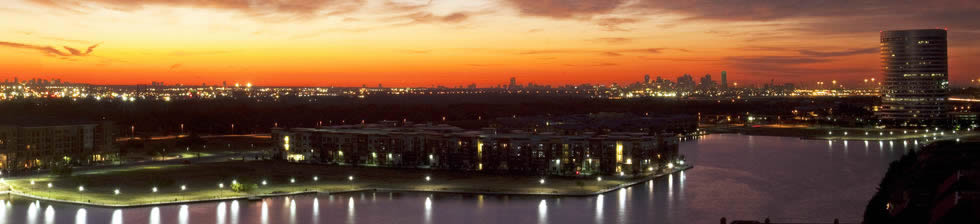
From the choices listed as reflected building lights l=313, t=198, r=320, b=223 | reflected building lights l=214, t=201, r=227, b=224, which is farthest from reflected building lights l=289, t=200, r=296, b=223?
reflected building lights l=214, t=201, r=227, b=224

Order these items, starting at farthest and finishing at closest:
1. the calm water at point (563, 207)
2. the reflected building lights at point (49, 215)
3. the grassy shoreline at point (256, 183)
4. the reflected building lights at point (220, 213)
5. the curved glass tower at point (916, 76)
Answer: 1. the curved glass tower at point (916, 76)
2. the grassy shoreline at point (256, 183)
3. the calm water at point (563, 207)
4. the reflected building lights at point (220, 213)
5. the reflected building lights at point (49, 215)

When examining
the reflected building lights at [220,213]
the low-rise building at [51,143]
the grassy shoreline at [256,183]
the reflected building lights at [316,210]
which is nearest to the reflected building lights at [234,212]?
the reflected building lights at [220,213]

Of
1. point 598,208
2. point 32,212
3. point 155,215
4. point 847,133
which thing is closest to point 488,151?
point 598,208

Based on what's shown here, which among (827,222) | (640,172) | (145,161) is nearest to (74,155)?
(145,161)

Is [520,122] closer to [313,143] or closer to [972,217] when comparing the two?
[313,143]

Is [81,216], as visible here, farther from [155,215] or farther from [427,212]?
[427,212]

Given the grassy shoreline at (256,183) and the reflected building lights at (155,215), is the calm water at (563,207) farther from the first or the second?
the grassy shoreline at (256,183)
